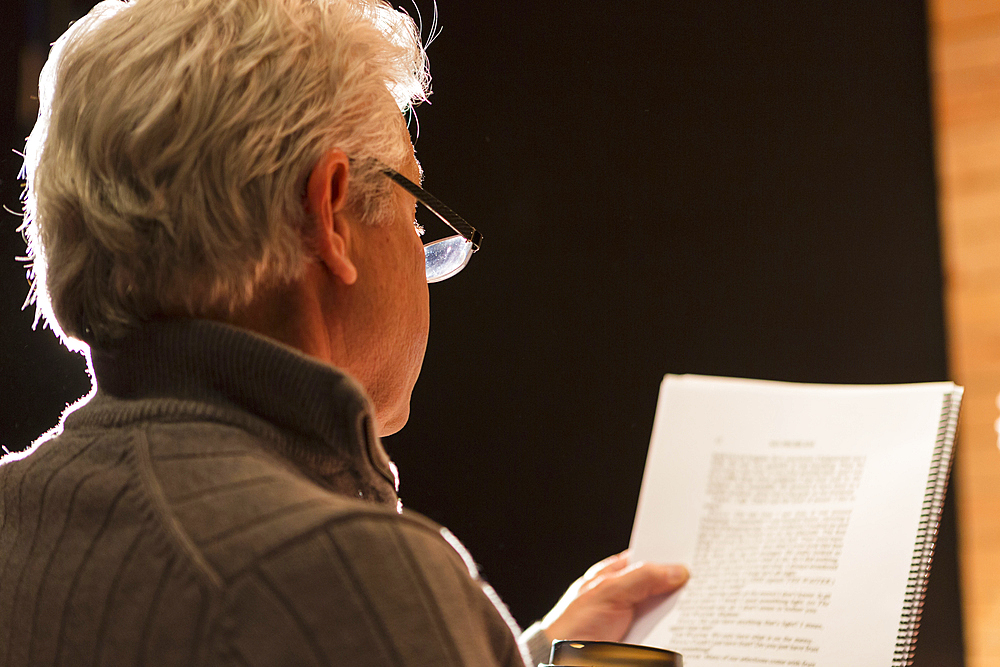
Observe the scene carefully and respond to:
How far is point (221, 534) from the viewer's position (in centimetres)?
51

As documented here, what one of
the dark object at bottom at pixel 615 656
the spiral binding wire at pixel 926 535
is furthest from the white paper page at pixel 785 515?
the dark object at bottom at pixel 615 656

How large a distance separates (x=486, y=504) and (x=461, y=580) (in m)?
1.02

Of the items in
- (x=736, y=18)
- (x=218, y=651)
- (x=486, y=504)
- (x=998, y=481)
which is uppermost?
(x=736, y=18)

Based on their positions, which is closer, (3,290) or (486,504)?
(3,290)

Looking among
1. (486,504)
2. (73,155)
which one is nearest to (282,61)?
(73,155)

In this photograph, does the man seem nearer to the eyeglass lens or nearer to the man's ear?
the man's ear

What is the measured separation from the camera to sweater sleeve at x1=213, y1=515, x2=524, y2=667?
0.48 meters

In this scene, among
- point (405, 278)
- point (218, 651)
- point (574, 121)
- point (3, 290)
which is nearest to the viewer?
point (218, 651)

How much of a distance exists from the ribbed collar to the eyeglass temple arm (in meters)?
0.21

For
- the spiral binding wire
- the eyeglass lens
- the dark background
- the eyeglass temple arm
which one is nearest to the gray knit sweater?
the eyeglass temple arm

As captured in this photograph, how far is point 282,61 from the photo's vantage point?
0.68 meters

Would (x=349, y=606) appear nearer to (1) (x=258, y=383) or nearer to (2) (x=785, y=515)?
(1) (x=258, y=383)

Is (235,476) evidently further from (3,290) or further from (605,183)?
(605,183)

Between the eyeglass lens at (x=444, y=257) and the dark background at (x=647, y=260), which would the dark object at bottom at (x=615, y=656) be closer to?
the eyeglass lens at (x=444, y=257)
